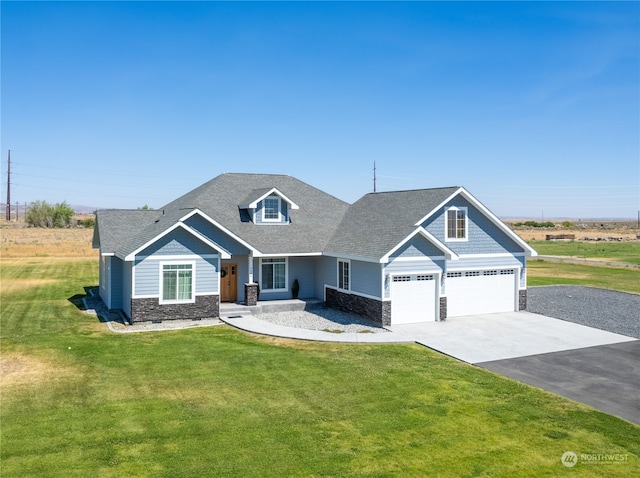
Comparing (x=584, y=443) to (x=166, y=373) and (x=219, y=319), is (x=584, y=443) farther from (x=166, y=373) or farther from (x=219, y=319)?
(x=219, y=319)

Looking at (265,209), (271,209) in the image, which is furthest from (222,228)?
(271,209)

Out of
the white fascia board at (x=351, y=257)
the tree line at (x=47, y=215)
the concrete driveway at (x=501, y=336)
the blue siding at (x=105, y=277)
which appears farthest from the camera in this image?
the tree line at (x=47, y=215)

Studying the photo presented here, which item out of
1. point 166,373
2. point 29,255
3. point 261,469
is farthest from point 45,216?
point 261,469

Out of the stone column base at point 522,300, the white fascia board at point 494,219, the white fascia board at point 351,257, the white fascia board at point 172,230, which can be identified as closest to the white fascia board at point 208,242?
the white fascia board at point 172,230

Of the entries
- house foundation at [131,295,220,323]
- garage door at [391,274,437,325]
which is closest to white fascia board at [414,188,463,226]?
garage door at [391,274,437,325]

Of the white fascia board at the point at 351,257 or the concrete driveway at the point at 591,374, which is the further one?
the white fascia board at the point at 351,257

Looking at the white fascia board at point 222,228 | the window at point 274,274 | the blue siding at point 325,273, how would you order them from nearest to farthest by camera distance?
1. the white fascia board at point 222,228
2. the blue siding at point 325,273
3. the window at point 274,274

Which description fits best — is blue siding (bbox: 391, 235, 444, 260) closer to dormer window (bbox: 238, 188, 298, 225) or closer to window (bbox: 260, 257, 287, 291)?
window (bbox: 260, 257, 287, 291)

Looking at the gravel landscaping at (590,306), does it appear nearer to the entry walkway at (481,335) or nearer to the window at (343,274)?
the entry walkway at (481,335)
